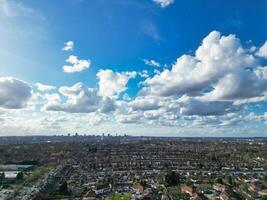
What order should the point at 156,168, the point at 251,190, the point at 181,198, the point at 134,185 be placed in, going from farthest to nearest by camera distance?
the point at 156,168 → the point at 134,185 → the point at 251,190 → the point at 181,198

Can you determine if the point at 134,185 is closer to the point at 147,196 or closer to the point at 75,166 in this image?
the point at 147,196

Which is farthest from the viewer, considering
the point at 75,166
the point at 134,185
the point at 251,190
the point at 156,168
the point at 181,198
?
the point at 75,166

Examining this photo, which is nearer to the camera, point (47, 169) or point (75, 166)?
point (47, 169)

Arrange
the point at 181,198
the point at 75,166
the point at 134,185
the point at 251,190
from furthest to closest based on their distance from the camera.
Result: 1. the point at 75,166
2. the point at 134,185
3. the point at 251,190
4. the point at 181,198

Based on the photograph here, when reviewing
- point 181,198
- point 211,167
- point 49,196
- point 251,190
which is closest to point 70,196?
point 49,196

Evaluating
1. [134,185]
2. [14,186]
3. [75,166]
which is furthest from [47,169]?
[134,185]

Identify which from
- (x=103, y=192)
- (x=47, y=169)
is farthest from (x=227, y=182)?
(x=47, y=169)

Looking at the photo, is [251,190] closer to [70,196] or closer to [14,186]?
[70,196]

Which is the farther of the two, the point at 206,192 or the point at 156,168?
the point at 156,168
